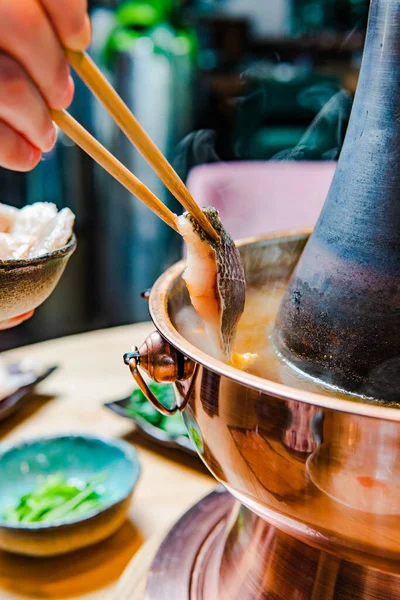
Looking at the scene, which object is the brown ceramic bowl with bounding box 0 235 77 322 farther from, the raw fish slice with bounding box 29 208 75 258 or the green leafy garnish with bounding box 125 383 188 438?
the green leafy garnish with bounding box 125 383 188 438

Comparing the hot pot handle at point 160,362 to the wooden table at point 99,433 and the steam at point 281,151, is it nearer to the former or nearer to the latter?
the wooden table at point 99,433

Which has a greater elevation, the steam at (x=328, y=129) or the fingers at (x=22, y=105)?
the fingers at (x=22, y=105)

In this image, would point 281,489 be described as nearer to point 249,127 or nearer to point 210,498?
point 210,498

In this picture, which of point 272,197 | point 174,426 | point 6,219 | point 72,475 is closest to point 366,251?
point 6,219

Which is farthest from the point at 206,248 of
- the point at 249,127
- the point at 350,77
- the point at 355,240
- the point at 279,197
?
the point at 350,77

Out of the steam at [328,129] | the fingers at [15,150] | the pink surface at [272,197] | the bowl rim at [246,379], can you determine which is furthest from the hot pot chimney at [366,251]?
the pink surface at [272,197]

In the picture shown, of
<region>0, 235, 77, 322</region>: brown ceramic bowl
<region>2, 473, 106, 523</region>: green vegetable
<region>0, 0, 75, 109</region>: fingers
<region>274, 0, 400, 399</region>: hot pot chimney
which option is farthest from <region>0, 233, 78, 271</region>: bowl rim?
<region>2, 473, 106, 523</region>: green vegetable

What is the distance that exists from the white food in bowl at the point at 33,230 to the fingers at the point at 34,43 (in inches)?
13.9

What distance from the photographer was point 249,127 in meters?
1.57

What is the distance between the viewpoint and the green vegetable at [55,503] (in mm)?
1174

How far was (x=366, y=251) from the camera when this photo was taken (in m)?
0.94

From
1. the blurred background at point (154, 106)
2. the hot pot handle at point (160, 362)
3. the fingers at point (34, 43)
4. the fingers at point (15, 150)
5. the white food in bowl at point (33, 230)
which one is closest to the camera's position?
the fingers at point (34, 43)

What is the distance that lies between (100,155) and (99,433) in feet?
3.15

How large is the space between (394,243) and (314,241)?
0.17 metres
